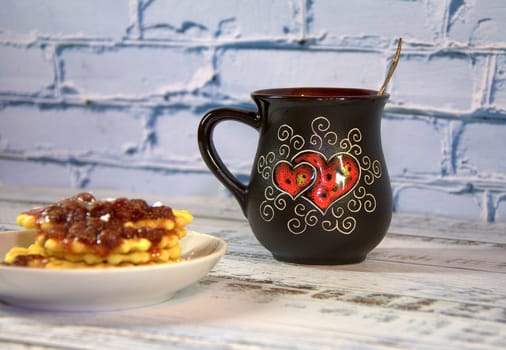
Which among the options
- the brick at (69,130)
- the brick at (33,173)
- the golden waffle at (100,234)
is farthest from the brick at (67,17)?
the golden waffle at (100,234)

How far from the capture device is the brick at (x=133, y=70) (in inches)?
55.2

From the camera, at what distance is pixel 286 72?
134 cm

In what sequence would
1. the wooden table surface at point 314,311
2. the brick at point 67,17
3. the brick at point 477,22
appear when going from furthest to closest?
the brick at point 67,17 → the brick at point 477,22 → the wooden table surface at point 314,311

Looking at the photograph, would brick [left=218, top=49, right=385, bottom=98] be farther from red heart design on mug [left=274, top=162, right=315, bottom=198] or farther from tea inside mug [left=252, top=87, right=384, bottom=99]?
red heart design on mug [left=274, top=162, right=315, bottom=198]

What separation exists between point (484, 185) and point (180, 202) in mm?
476

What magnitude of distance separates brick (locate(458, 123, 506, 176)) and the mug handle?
1.48 ft

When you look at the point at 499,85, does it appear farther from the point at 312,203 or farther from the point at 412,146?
the point at 312,203

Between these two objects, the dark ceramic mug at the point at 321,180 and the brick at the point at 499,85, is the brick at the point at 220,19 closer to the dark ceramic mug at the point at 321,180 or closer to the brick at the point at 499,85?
the brick at the point at 499,85

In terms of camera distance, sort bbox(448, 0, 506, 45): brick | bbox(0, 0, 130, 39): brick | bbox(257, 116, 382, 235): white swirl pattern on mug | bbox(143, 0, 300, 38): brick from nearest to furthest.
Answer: bbox(257, 116, 382, 235): white swirl pattern on mug
bbox(448, 0, 506, 45): brick
bbox(143, 0, 300, 38): brick
bbox(0, 0, 130, 39): brick

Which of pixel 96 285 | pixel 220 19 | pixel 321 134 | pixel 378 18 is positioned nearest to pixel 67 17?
pixel 220 19

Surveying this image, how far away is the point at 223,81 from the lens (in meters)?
1.38

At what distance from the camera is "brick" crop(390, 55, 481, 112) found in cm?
124

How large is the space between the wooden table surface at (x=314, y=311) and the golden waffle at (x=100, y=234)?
0.15 ft

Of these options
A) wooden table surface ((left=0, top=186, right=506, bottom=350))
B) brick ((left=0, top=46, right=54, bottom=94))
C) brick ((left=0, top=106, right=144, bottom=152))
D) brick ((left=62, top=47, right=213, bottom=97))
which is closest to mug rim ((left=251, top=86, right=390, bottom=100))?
wooden table surface ((left=0, top=186, right=506, bottom=350))
